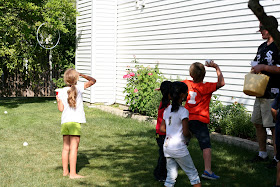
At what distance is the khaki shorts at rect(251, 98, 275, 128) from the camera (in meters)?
5.42

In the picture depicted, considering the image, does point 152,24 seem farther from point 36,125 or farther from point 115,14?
point 36,125

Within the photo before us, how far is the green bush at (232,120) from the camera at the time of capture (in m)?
6.95

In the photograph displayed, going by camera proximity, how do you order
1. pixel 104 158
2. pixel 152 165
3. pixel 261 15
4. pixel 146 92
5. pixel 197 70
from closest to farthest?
1. pixel 261 15
2. pixel 197 70
3. pixel 152 165
4. pixel 104 158
5. pixel 146 92

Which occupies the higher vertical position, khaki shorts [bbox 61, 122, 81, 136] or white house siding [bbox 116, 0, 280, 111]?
white house siding [bbox 116, 0, 280, 111]

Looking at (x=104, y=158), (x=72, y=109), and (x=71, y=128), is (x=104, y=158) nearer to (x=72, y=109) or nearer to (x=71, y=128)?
(x=71, y=128)

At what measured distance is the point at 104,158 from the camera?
605cm

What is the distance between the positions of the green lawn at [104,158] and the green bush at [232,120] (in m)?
0.47

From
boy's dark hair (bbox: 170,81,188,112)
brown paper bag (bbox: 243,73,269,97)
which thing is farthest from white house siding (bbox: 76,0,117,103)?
boy's dark hair (bbox: 170,81,188,112)

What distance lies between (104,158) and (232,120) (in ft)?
8.70

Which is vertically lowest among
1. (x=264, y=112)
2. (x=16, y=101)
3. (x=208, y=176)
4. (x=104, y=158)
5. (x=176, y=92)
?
(x=16, y=101)

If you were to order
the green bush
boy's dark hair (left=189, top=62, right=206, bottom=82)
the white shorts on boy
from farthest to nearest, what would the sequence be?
the green bush → boy's dark hair (left=189, top=62, right=206, bottom=82) → the white shorts on boy

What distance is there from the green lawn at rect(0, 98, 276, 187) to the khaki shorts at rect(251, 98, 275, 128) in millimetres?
637

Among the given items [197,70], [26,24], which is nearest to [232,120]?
[197,70]

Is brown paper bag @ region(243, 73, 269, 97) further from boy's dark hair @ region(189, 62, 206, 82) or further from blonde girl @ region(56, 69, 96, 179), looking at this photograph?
blonde girl @ region(56, 69, 96, 179)
